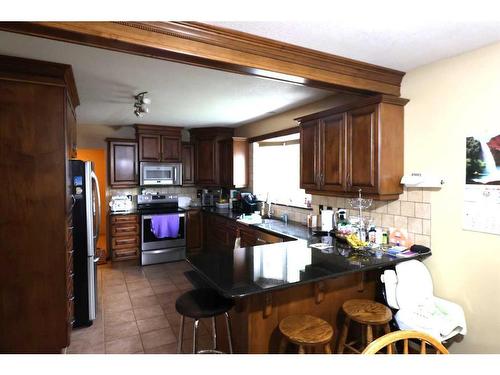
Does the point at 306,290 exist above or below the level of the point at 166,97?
below

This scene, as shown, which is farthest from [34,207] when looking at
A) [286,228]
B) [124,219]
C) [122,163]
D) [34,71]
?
[122,163]

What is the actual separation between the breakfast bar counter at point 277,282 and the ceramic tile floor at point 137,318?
69 centimetres

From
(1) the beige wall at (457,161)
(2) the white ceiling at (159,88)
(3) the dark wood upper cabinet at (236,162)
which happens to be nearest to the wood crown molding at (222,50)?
(1) the beige wall at (457,161)

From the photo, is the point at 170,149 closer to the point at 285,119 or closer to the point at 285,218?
the point at 285,119

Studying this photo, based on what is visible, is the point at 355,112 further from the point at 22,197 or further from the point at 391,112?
the point at 22,197

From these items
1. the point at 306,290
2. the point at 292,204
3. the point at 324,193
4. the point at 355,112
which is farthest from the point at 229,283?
the point at 292,204

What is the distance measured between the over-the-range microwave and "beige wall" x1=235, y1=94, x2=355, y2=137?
1.35m

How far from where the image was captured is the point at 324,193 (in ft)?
9.43

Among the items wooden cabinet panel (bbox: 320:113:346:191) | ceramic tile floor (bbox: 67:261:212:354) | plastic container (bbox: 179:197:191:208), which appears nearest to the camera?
ceramic tile floor (bbox: 67:261:212:354)

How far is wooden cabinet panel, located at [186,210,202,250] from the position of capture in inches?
206

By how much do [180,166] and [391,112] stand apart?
12.8ft

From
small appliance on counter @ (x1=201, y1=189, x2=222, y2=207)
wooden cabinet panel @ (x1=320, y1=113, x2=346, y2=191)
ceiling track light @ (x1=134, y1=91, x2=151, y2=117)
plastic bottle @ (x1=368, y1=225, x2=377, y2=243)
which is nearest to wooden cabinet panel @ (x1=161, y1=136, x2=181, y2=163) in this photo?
small appliance on counter @ (x1=201, y1=189, x2=222, y2=207)

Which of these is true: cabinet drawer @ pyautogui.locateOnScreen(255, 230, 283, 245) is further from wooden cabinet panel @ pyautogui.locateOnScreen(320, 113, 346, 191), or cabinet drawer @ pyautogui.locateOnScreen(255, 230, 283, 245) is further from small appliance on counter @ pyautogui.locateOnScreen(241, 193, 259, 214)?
small appliance on counter @ pyautogui.locateOnScreen(241, 193, 259, 214)

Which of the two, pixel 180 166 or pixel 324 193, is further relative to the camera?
pixel 180 166
